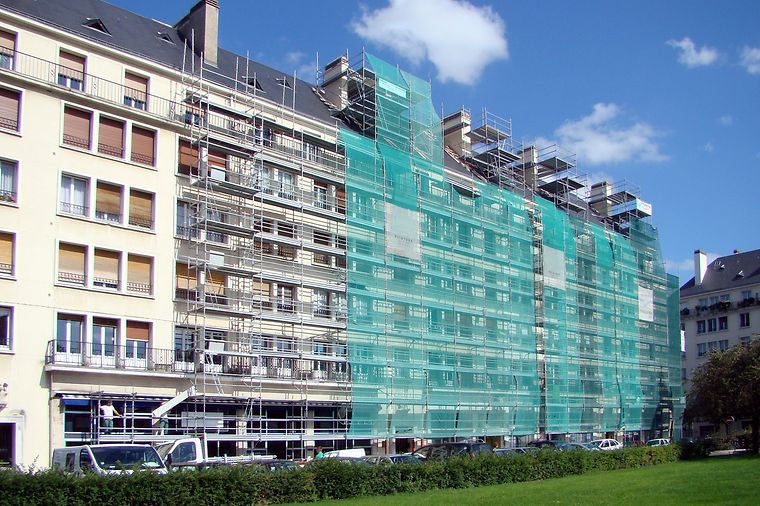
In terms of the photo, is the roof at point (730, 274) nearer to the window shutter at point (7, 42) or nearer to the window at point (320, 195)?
the window at point (320, 195)

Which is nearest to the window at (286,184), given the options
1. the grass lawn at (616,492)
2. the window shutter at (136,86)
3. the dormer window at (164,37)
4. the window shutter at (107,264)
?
the window shutter at (136,86)

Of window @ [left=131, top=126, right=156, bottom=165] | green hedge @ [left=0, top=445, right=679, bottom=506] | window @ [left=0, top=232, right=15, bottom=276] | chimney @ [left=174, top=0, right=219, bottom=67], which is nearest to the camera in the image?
green hedge @ [left=0, top=445, right=679, bottom=506]

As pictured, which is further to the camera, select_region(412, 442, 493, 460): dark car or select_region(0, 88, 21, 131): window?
select_region(0, 88, 21, 131): window

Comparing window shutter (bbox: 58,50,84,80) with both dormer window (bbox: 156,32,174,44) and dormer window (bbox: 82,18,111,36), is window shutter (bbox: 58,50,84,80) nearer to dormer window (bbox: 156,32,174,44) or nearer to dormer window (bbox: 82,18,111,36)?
dormer window (bbox: 82,18,111,36)

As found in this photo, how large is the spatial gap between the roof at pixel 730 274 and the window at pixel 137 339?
61241 mm

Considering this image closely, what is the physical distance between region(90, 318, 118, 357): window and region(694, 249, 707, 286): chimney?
64911 millimetres

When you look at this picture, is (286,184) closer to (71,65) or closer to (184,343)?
(184,343)

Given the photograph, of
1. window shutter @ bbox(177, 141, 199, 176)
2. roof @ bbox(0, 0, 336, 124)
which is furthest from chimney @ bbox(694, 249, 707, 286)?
window shutter @ bbox(177, 141, 199, 176)

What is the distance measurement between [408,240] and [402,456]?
573 inches

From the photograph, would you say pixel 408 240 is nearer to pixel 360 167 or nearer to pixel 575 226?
pixel 360 167

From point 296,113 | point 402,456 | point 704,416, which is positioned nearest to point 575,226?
point 704,416

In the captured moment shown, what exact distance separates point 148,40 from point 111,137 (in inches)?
269

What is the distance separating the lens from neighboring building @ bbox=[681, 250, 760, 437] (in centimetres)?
7738

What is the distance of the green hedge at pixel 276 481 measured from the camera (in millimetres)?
16969
